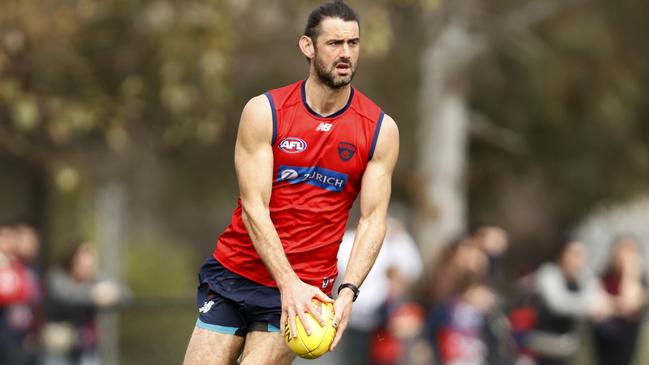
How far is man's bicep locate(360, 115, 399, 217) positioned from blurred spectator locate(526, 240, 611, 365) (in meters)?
7.83

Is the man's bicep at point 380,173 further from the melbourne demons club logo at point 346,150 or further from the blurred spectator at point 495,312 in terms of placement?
the blurred spectator at point 495,312

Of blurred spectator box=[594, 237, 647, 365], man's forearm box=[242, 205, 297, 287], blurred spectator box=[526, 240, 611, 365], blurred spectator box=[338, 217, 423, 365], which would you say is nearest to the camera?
man's forearm box=[242, 205, 297, 287]

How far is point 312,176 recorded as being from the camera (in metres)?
7.82

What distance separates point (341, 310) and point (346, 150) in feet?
2.87

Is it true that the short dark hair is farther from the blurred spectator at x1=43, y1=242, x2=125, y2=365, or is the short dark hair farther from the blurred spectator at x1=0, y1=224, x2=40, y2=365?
the blurred spectator at x1=0, y1=224, x2=40, y2=365

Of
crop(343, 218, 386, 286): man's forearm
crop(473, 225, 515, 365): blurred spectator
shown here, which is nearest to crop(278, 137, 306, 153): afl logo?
crop(343, 218, 386, 286): man's forearm

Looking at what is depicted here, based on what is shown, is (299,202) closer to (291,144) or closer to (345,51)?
(291,144)

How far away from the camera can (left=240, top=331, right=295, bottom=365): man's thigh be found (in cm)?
780

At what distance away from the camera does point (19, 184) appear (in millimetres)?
16250

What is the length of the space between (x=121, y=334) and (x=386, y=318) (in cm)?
399

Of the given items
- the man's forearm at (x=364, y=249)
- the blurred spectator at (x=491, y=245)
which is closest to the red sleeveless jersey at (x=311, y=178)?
the man's forearm at (x=364, y=249)

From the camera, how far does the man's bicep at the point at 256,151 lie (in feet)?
25.1

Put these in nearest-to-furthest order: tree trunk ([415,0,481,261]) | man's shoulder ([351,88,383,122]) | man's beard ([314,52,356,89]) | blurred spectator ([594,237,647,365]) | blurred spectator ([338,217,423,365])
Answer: man's beard ([314,52,356,89])
man's shoulder ([351,88,383,122])
blurred spectator ([338,217,423,365])
blurred spectator ([594,237,647,365])
tree trunk ([415,0,481,261])

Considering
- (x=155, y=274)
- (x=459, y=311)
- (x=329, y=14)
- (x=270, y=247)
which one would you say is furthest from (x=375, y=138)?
(x=155, y=274)
